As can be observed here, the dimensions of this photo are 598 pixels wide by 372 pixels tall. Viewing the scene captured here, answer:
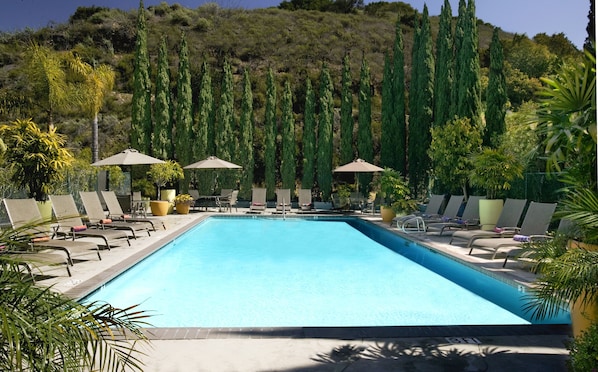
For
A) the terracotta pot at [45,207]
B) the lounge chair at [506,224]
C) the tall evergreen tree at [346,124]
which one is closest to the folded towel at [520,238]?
the lounge chair at [506,224]

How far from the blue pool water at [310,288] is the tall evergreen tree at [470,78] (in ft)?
21.0

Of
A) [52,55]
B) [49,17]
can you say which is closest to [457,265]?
[52,55]

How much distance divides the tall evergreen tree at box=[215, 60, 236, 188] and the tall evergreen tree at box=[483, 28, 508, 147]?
11.8 meters

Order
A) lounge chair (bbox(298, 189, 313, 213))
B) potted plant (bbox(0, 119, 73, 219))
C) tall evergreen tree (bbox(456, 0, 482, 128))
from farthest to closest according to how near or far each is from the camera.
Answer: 1. lounge chair (bbox(298, 189, 313, 213))
2. tall evergreen tree (bbox(456, 0, 482, 128))
3. potted plant (bbox(0, 119, 73, 219))

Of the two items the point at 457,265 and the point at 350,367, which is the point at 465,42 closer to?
the point at 457,265

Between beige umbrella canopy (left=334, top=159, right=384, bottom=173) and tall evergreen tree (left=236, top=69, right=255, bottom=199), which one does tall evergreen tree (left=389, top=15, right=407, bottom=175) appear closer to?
beige umbrella canopy (left=334, top=159, right=384, bottom=173)

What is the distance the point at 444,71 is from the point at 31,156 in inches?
560

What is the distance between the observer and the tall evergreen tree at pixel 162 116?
20953 mm

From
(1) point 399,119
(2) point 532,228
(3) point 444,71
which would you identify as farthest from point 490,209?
(1) point 399,119

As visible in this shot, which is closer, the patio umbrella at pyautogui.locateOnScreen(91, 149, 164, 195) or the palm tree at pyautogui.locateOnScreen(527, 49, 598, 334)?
the palm tree at pyautogui.locateOnScreen(527, 49, 598, 334)

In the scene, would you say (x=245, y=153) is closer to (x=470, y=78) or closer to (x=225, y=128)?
(x=225, y=128)

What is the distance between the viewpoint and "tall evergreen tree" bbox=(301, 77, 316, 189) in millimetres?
22047

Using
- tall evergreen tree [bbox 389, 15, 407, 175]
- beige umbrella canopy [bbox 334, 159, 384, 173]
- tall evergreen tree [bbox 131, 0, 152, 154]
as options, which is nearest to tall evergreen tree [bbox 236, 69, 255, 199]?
tall evergreen tree [bbox 131, 0, 152, 154]

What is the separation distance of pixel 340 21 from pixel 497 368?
4333 centimetres
